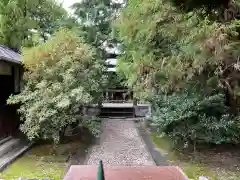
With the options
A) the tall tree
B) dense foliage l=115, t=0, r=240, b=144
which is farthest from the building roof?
the tall tree

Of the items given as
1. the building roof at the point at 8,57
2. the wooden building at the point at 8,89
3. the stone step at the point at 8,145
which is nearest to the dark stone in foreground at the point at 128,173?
the building roof at the point at 8,57

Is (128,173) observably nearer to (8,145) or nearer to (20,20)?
(8,145)

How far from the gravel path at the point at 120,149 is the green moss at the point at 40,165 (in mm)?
896

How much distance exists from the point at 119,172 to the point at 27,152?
19.7ft

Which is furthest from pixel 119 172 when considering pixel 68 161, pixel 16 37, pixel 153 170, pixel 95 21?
pixel 95 21

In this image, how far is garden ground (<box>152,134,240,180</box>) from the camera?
769cm

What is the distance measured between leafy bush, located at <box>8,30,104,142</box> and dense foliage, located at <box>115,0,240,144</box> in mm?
1598

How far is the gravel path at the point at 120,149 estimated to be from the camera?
9.00m

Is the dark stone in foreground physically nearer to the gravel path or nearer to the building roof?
the gravel path

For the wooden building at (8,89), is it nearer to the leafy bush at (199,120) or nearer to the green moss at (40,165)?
the green moss at (40,165)

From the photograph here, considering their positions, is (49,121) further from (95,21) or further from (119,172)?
(95,21)

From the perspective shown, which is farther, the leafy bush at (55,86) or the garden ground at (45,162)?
the leafy bush at (55,86)

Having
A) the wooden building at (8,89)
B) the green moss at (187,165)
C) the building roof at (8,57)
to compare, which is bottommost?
the green moss at (187,165)

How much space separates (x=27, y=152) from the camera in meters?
9.70
